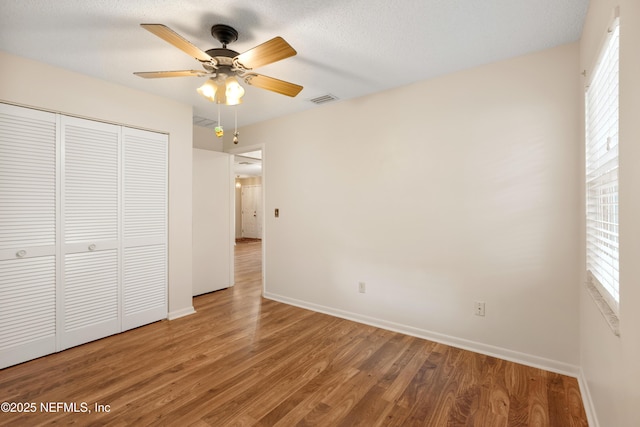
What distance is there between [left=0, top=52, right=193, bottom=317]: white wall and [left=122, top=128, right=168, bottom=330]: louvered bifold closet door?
3.5 inches

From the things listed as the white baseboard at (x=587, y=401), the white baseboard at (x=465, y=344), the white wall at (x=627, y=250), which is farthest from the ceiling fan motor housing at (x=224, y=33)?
the white baseboard at (x=587, y=401)

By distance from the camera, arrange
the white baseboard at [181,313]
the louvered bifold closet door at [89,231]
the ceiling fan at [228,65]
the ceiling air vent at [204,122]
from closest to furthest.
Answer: the ceiling fan at [228,65]
the louvered bifold closet door at [89,231]
the white baseboard at [181,313]
the ceiling air vent at [204,122]

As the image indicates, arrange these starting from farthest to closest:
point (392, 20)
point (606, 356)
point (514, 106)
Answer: point (514, 106) < point (392, 20) < point (606, 356)

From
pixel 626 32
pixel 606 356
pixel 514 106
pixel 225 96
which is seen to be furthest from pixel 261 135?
pixel 606 356

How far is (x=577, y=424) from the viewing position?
1704mm

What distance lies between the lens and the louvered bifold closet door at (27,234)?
234cm

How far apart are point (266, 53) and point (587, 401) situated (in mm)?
2891

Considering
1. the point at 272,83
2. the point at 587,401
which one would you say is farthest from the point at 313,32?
the point at 587,401

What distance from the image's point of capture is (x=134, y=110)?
3.03 meters

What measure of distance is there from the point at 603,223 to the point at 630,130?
2.22 feet

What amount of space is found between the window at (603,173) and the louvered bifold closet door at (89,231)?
3.70m

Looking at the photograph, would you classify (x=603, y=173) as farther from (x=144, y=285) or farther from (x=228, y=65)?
(x=144, y=285)

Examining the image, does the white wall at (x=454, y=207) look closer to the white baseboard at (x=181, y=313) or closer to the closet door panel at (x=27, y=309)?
the white baseboard at (x=181, y=313)

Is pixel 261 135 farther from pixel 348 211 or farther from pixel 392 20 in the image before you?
pixel 392 20
